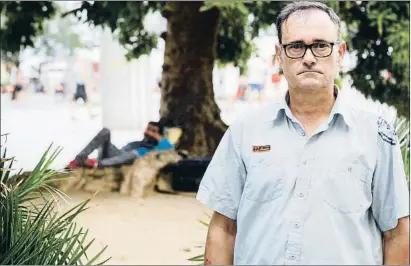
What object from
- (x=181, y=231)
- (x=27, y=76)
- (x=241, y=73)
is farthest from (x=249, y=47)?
(x=27, y=76)

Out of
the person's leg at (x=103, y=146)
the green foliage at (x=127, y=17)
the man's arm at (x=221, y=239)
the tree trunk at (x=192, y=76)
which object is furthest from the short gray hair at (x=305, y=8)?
the tree trunk at (x=192, y=76)

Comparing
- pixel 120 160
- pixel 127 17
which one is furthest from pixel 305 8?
pixel 120 160

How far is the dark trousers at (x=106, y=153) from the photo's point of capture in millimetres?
6973

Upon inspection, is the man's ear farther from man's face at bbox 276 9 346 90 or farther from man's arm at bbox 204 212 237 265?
man's arm at bbox 204 212 237 265

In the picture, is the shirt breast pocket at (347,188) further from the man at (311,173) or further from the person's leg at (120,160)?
the person's leg at (120,160)

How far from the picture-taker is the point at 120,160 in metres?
7.01

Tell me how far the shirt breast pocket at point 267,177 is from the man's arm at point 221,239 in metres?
0.13

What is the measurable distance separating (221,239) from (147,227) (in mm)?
4286

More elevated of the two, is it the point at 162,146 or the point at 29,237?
the point at 29,237

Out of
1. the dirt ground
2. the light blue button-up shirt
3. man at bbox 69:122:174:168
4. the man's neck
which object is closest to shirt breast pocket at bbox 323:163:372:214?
the light blue button-up shirt

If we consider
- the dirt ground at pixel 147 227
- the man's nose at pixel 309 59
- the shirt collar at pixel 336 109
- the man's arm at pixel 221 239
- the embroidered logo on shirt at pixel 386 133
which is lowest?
the dirt ground at pixel 147 227

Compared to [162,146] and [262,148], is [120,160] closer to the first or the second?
[162,146]

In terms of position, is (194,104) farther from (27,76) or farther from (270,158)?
(27,76)

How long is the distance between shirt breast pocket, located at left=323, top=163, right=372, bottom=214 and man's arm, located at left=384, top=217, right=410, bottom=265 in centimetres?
11
